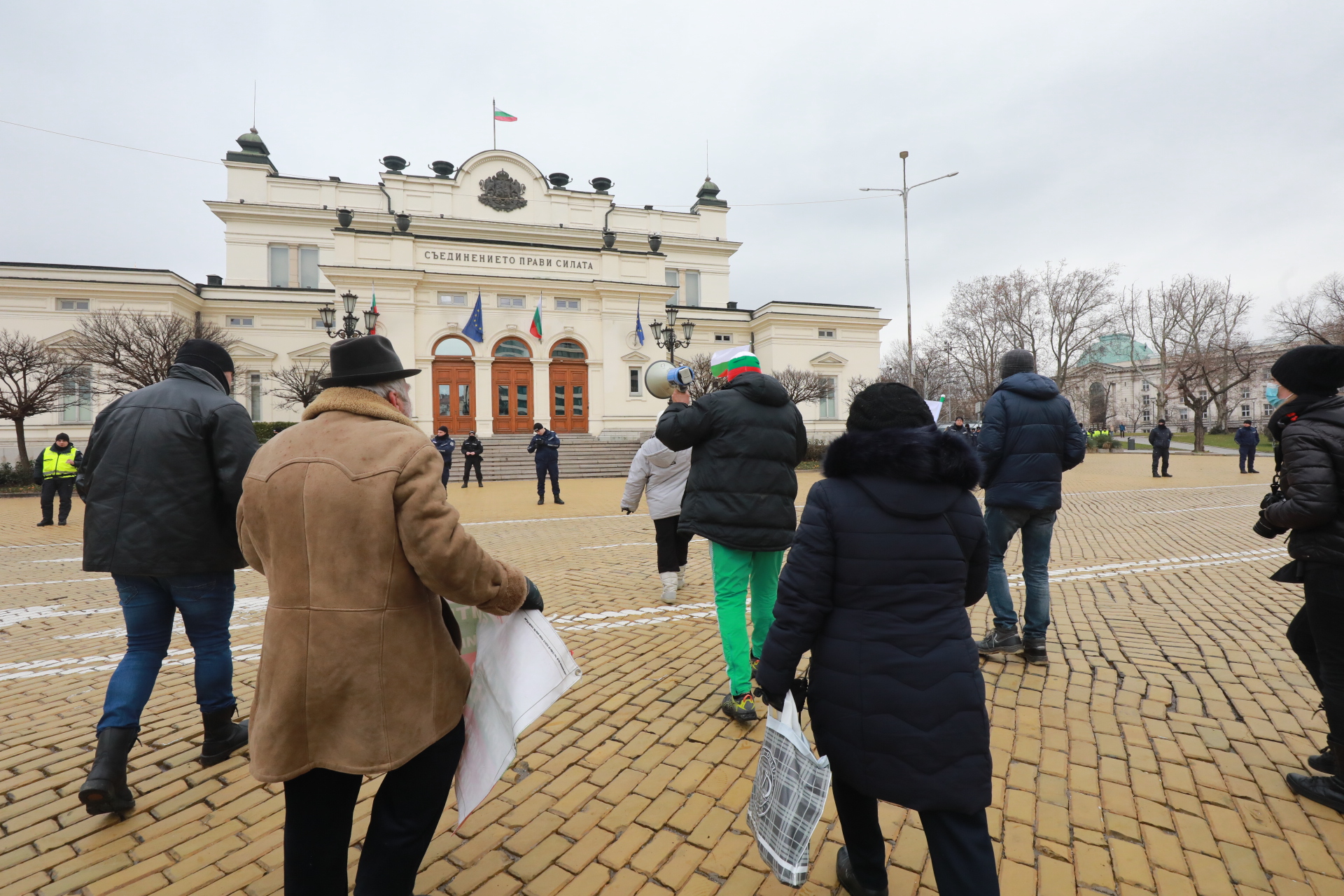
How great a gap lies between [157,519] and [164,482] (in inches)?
6.7

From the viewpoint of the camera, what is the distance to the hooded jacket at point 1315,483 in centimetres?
255

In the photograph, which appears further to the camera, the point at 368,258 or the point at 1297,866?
the point at 368,258

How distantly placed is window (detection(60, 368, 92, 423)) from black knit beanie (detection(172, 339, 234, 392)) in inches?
1161

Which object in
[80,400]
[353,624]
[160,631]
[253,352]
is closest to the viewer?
[353,624]

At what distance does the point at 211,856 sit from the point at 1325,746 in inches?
207

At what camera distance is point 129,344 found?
21.9 metres

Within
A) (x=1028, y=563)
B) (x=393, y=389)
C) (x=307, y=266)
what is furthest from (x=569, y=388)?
(x=393, y=389)

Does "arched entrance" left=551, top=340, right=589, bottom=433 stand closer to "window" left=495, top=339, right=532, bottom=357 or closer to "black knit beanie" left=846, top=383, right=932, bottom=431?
"window" left=495, top=339, right=532, bottom=357

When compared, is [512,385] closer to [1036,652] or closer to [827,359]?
[827,359]

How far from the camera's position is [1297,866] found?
2.31 metres

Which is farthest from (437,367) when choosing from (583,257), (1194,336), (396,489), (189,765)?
(1194,336)

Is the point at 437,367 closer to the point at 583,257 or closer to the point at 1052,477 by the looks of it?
the point at 583,257

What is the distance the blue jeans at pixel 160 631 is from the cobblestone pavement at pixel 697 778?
49 cm

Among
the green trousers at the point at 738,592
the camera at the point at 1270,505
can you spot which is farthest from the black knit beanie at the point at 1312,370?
the green trousers at the point at 738,592
